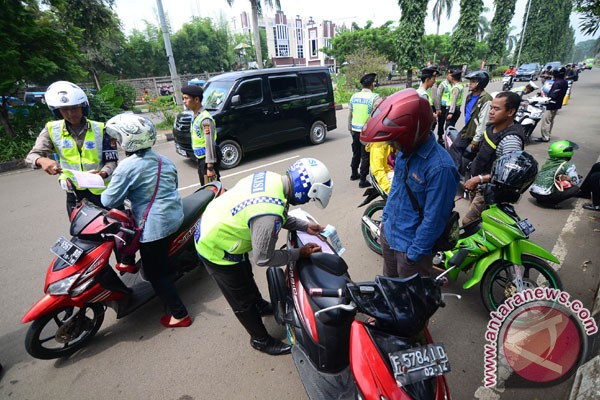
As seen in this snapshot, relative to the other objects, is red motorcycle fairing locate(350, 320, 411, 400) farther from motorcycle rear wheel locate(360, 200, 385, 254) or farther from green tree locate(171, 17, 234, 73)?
green tree locate(171, 17, 234, 73)

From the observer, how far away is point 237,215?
1.77 metres

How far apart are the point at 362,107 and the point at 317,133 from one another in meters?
3.31

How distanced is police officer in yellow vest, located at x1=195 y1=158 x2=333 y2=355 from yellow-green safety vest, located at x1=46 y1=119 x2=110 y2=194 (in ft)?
5.36

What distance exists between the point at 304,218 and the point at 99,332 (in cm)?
208

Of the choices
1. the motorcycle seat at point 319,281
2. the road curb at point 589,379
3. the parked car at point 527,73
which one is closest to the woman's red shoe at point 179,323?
the motorcycle seat at point 319,281

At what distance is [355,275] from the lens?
124 inches

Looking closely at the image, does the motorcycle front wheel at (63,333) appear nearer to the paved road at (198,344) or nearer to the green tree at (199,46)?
the paved road at (198,344)

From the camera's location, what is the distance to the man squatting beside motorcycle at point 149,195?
7.16ft

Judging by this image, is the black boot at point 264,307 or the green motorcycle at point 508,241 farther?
the black boot at point 264,307

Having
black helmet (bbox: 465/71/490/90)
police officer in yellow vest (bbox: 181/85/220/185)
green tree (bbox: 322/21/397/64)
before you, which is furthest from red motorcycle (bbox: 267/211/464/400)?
green tree (bbox: 322/21/397/64)

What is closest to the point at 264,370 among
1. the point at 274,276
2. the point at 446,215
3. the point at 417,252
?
the point at 274,276

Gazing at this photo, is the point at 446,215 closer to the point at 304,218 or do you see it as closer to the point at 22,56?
the point at 304,218

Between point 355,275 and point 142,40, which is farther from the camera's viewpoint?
point 142,40

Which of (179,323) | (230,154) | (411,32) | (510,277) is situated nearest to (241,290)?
(179,323)
